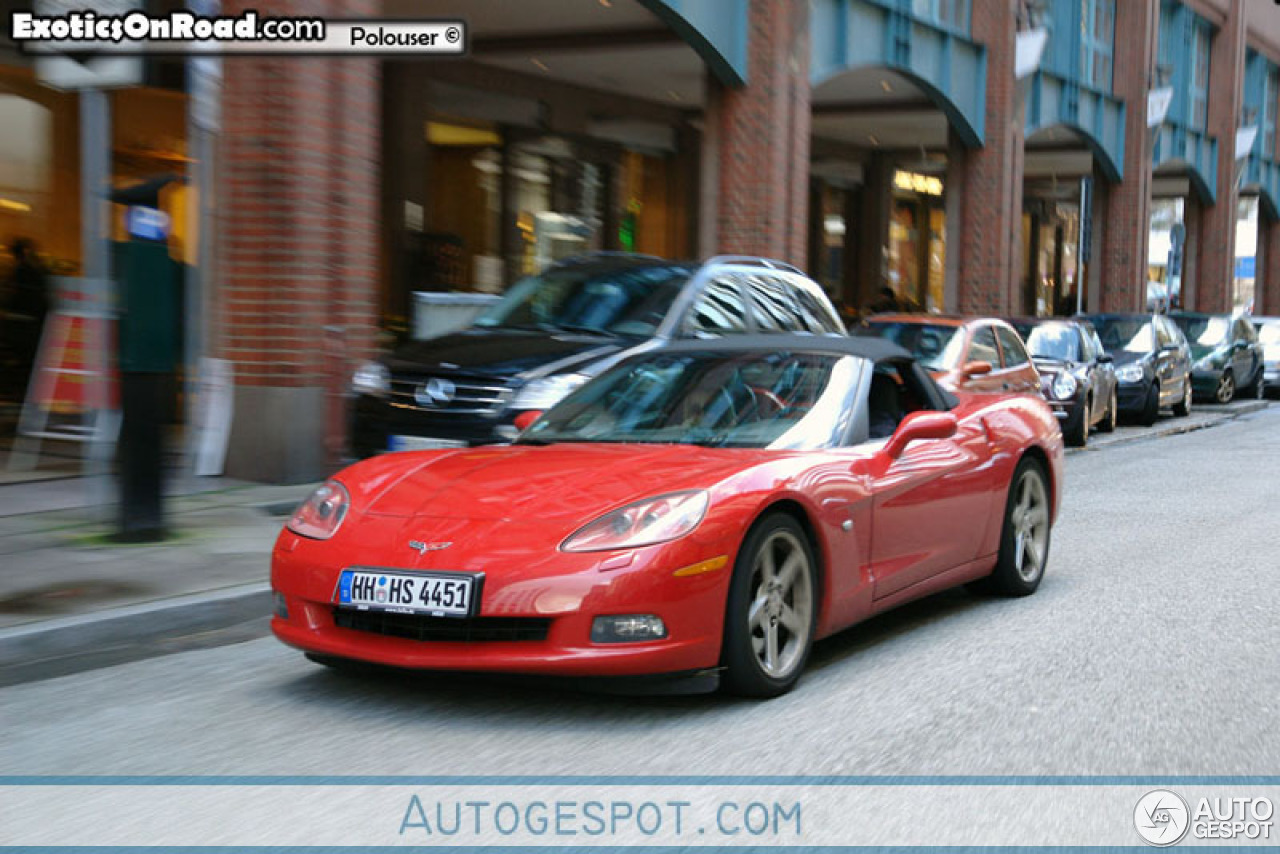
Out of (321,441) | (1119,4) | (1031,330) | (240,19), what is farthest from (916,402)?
(1119,4)

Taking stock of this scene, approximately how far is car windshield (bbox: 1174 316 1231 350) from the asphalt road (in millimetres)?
20154

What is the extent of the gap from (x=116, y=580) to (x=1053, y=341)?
13.6m

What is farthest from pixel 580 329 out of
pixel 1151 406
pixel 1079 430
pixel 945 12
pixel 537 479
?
pixel 945 12

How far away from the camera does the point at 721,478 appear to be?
5.30 meters

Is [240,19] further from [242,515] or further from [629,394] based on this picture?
[629,394]

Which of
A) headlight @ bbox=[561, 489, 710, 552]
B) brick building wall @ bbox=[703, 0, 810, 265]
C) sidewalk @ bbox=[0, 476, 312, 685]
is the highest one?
brick building wall @ bbox=[703, 0, 810, 265]

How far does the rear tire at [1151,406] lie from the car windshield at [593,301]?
37.5ft

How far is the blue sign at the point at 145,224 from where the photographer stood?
7887 mm

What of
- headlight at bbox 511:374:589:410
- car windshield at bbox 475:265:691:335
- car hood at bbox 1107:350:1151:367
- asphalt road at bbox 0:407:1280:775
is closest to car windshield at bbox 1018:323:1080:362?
car hood at bbox 1107:350:1151:367

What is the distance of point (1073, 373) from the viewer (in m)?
17.4

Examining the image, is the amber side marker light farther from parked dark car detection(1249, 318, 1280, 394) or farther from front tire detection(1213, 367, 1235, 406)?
parked dark car detection(1249, 318, 1280, 394)

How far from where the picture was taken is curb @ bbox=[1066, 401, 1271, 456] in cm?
1747

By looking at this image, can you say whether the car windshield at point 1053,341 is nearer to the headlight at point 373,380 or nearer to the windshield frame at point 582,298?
the windshield frame at point 582,298

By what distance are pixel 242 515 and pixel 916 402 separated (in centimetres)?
441
